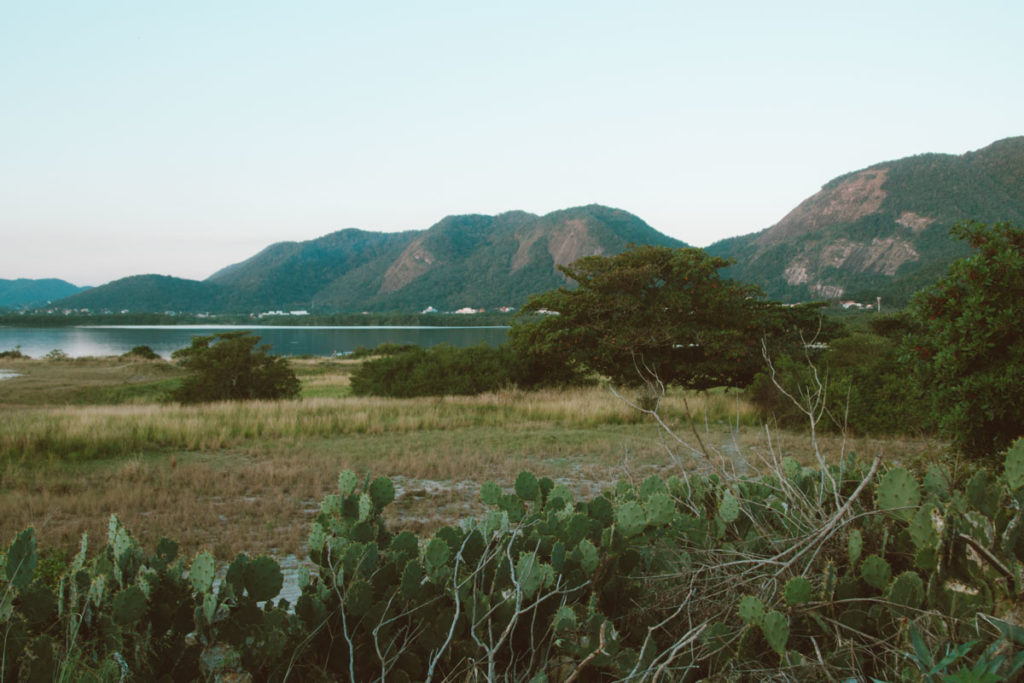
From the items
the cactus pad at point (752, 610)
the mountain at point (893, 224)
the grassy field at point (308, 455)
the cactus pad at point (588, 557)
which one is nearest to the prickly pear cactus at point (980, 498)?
the grassy field at point (308, 455)

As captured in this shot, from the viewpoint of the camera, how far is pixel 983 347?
6.51 m

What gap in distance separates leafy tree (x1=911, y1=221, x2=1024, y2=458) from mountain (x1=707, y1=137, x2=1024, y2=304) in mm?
90251

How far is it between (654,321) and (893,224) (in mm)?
113090

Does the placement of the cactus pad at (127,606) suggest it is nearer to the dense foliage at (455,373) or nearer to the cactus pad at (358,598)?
the cactus pad at (358,598)

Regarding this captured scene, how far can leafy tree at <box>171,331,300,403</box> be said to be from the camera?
19641 millimetres

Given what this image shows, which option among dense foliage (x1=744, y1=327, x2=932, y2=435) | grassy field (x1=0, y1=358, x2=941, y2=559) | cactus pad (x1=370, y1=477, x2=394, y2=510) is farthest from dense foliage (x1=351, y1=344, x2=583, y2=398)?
cactus pad (x1=370, y1=477, x2=394, y2=510)

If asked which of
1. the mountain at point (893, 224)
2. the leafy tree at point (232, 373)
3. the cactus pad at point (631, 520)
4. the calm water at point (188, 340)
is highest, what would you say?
the mountain at point (893, 224)

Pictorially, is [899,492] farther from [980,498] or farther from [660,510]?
[660,510]

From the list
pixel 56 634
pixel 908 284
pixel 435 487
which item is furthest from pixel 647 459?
pixel 908 284

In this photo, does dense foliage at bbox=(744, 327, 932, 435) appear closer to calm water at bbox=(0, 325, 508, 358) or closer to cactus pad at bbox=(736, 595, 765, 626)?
cactus pad at bbox=(736, 595, 765, 626)

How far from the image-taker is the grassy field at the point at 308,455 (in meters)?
5.88

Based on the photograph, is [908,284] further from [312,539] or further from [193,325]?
[193,325]

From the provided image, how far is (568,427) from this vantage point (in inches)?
497

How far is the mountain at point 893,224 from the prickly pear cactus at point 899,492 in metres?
95.4
